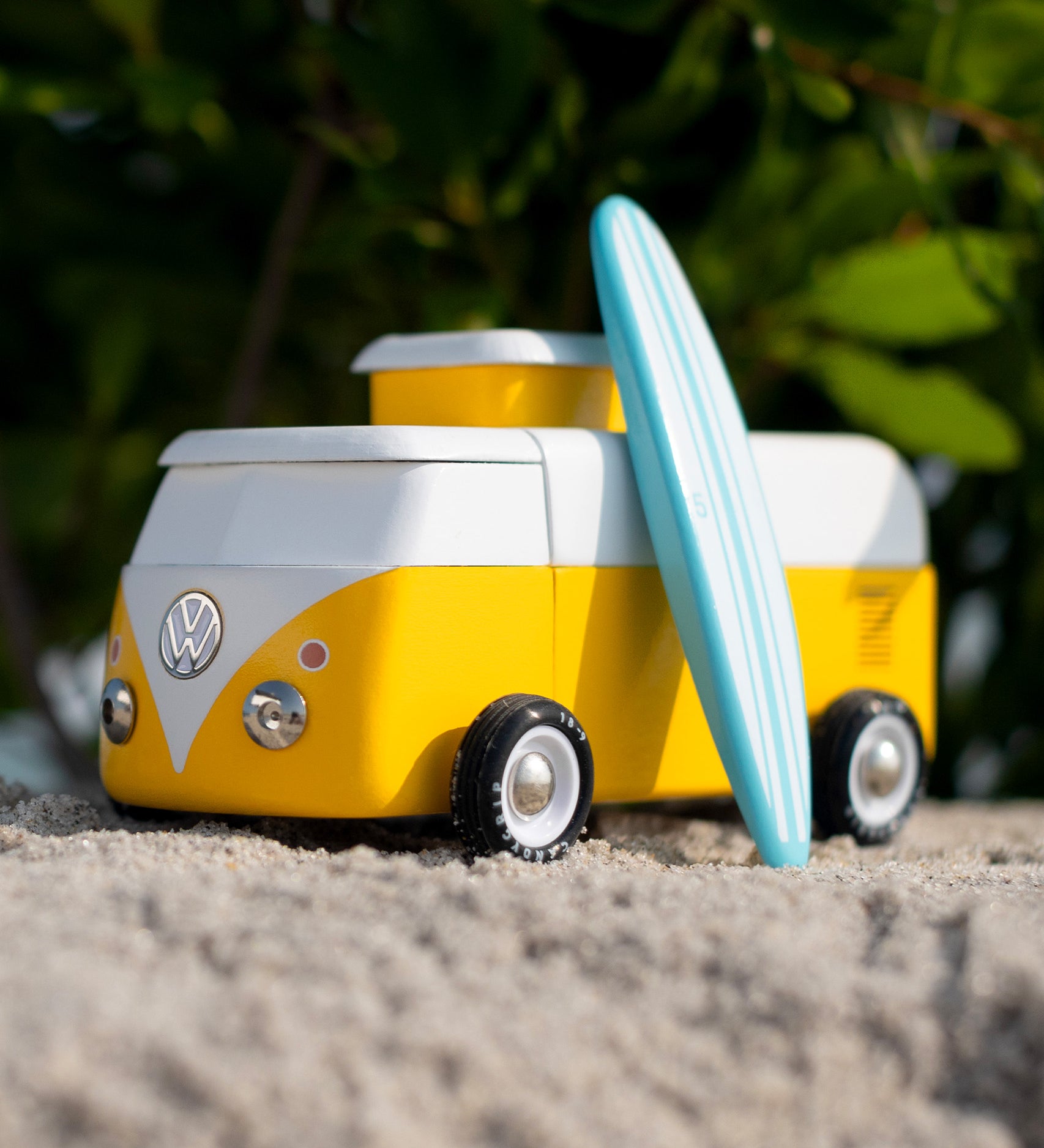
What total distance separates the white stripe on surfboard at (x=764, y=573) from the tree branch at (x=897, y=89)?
3.19ft

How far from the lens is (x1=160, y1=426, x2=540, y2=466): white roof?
67.3 inches

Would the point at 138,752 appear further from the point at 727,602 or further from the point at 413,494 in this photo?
the point at 727,602

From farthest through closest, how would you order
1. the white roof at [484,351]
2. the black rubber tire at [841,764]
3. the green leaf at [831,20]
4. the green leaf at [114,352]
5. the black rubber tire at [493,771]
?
the green leaf at [114,352] → the green leaf at [831,20] → the black rubber tire at [841,764] → the white roof at [484,351] → the black rubber tire at [493,771]

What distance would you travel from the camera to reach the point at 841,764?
2049 millimetres

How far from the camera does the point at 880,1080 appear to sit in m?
1.13

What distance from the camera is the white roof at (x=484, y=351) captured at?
76.4 inches

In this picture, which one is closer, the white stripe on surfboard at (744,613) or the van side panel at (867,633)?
the white stripe on surfboard at (744,613)

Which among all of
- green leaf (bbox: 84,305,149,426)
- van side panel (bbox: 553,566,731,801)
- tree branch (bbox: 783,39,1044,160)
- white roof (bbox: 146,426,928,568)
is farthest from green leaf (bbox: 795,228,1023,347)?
green leaf (bbox: 84,305,149,426)

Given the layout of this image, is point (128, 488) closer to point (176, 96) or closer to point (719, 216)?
point (176, 96)

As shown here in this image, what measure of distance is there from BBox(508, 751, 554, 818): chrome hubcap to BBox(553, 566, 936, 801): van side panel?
4.8 inches

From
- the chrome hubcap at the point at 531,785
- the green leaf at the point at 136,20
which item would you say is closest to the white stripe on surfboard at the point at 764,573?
the chrome hubcap at the point at 531,785

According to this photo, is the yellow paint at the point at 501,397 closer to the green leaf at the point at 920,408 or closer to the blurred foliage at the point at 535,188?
the blurred foliage at the point at 535,188

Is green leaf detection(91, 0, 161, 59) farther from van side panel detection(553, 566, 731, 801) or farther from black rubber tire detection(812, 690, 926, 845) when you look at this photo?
black rubber tire detection(812, 690, 926, 845)

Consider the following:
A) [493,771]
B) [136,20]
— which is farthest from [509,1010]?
[136,20]
